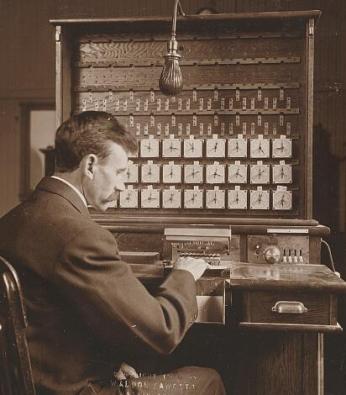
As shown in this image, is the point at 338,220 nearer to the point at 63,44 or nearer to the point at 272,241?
the point at 272,241

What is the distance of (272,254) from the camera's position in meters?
2.65

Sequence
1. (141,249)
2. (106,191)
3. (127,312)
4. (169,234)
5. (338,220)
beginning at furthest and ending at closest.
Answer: (338,220)
(141,249)
(169,234)
(106,191)
(127,312)

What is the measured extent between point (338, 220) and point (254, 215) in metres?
3.15

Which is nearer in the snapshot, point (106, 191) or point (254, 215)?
point (106, 191)

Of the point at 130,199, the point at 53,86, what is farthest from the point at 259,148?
the point at 53,86

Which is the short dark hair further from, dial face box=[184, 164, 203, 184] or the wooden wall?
the wooden wall

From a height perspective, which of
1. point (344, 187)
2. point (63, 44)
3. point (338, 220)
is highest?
point (63, 44)

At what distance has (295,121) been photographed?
2.86m

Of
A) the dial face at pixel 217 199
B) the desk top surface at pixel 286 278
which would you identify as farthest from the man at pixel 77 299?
the dial face at pixel 217 199

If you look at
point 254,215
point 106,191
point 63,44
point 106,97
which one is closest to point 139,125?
point 106,97

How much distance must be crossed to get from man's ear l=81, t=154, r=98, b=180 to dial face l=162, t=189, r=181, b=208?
1259mm

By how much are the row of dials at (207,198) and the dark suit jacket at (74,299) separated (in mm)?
1386

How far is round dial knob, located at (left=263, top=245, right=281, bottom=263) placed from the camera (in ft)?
8.67

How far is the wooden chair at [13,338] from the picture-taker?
1.31m
